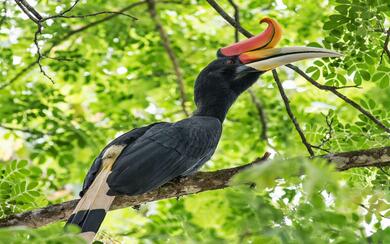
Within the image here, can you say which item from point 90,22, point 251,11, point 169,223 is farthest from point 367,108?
point 90,22

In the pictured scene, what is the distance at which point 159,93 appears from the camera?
804 centimetres

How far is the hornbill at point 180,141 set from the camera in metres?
4.00

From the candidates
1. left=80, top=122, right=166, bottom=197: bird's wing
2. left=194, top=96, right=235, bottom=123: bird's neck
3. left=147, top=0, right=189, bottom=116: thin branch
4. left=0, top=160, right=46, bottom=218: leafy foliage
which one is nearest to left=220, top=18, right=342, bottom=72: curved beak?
left=194, top=96, right=235, bottom=123: bird's neck

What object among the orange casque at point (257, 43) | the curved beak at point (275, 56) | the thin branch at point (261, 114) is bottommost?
the thin branch at point (261, 114)

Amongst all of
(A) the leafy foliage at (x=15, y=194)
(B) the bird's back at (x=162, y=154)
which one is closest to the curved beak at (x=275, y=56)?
(B) the bird's back at (x=162, y=154)

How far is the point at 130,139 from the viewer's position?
4.65m

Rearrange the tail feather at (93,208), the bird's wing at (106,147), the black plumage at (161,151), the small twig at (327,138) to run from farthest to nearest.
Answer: the small twig at (327,138) < the bird's wing at (106,147) < the black plumage at (161,151) < the tail feather at (93,208)

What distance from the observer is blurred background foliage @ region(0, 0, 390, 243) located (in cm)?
473

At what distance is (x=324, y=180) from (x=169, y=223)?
15.5ft

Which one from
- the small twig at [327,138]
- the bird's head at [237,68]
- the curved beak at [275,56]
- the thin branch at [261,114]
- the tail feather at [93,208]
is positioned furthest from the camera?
the thin branch at [261,114]

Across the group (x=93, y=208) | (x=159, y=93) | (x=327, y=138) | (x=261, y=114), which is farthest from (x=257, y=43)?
(x=159, y=93)

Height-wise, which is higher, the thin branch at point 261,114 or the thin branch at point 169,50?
the thin branch at point 169,50

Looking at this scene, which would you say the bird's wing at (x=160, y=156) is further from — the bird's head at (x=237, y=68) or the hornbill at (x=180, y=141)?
the bird's head at (x=237, y=68)

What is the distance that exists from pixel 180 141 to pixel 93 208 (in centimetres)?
84
